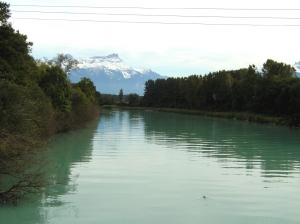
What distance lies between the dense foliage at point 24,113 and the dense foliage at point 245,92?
31.6 meters

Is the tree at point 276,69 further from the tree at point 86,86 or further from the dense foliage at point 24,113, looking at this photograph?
the dense foliage at point 24,113

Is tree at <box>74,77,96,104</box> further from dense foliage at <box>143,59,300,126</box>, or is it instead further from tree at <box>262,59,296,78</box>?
tree at <box>262,59,296,78</box>

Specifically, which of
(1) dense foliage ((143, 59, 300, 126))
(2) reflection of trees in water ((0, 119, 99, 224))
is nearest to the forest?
(1) dense foliage ((143, 59, 300, 126))

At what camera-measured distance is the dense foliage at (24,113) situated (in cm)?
1331

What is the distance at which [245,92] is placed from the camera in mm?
78000

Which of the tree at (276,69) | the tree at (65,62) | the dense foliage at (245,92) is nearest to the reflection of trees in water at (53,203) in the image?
the dense foliage at (245,92)

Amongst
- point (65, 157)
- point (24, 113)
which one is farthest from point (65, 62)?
point (24, 113)

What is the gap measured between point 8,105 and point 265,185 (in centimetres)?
1160

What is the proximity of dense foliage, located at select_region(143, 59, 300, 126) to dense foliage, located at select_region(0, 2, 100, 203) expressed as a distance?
104 feet

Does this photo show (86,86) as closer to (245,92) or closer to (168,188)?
(245,92)

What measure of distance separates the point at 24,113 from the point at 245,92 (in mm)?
65969

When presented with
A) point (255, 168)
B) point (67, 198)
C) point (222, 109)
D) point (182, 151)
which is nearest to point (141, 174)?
point (67, 198)

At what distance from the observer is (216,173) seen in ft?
62.7

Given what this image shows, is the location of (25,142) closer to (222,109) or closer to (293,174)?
(293,174)
